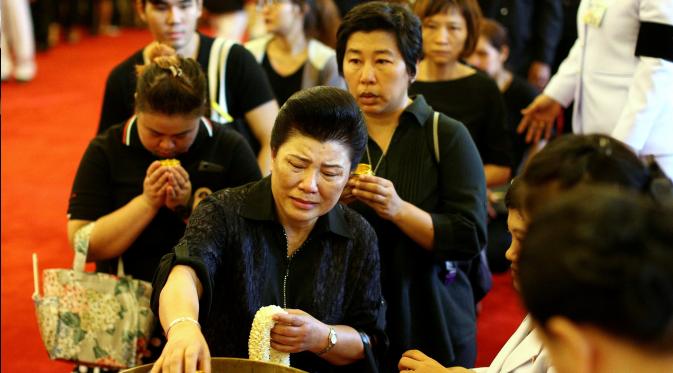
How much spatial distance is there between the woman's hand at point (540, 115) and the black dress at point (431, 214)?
39.8 inches

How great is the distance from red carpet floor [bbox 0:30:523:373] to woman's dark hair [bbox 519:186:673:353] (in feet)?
8.01

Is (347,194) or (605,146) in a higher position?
(605,146)

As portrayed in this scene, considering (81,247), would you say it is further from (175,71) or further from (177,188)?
(175,71)

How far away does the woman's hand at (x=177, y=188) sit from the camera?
228 centimetres

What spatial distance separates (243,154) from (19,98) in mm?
5200

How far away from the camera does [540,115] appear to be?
336 centimetres

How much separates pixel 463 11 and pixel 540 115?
50 centimetres

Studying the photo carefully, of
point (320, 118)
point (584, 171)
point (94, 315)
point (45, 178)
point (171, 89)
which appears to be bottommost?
point (45, 178)

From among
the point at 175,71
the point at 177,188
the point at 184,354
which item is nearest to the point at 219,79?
the point at 175,71

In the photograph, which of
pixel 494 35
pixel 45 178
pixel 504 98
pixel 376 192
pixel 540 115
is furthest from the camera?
pixel 45 178

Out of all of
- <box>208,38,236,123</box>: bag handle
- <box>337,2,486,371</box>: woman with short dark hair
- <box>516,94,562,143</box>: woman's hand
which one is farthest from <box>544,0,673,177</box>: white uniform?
<box>208,38,236,123</box>: bag handle

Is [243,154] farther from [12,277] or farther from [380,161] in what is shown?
[12,277]

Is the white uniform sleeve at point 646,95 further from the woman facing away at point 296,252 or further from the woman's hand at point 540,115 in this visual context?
the woman facing away at point 296,252

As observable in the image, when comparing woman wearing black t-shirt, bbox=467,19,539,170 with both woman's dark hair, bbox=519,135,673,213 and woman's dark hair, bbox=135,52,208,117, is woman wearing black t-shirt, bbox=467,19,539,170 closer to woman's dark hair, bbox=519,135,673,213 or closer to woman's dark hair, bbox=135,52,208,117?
woman's dark hair, bbox=135,52,208,117
